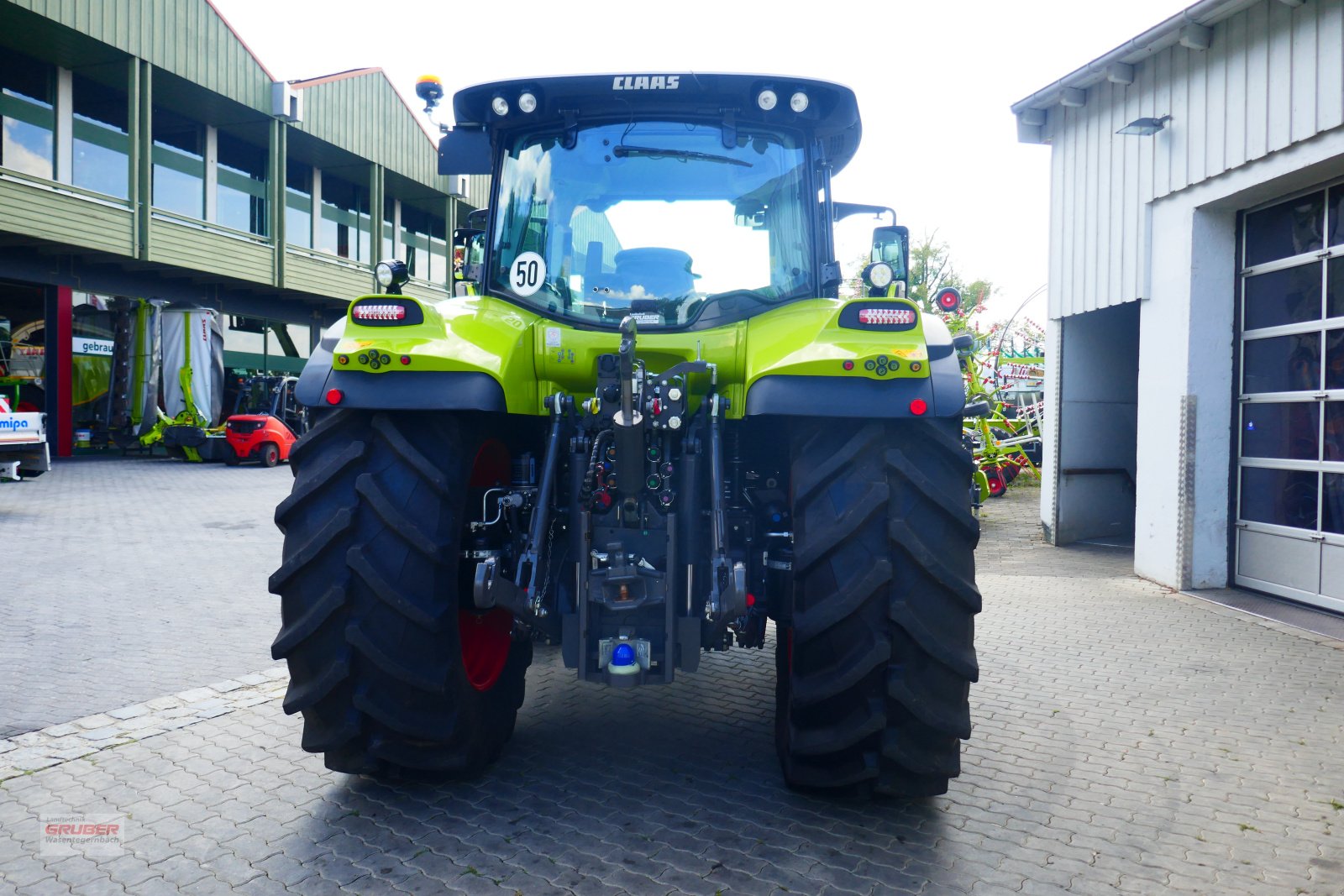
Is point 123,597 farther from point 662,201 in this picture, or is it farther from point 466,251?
point 662,201

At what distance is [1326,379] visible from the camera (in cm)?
730

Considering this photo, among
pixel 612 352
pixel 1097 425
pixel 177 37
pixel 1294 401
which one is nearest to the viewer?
pixel 612 352

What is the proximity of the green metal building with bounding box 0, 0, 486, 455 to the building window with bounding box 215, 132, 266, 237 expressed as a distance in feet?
0.16

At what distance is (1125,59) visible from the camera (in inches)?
349

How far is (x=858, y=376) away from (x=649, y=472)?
0.82 metres

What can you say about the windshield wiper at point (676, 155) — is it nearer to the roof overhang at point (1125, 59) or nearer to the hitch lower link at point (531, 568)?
the hitch lower link at point (531, 568)

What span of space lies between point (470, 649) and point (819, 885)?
1.61 metres

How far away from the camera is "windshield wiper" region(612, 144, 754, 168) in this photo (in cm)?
412

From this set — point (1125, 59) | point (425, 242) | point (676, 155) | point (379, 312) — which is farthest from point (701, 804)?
point (425, 242)

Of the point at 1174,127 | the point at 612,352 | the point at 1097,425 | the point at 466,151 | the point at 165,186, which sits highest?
the point at 165,186

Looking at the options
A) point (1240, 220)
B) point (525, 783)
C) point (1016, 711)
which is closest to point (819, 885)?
point (525, 783)

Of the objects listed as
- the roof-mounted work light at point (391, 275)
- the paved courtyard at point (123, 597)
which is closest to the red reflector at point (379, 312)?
the roof-mounted work light at point (391, 275)

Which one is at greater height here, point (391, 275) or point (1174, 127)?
point (1174, 127)

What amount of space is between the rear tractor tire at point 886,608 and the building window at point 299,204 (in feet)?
82.5
